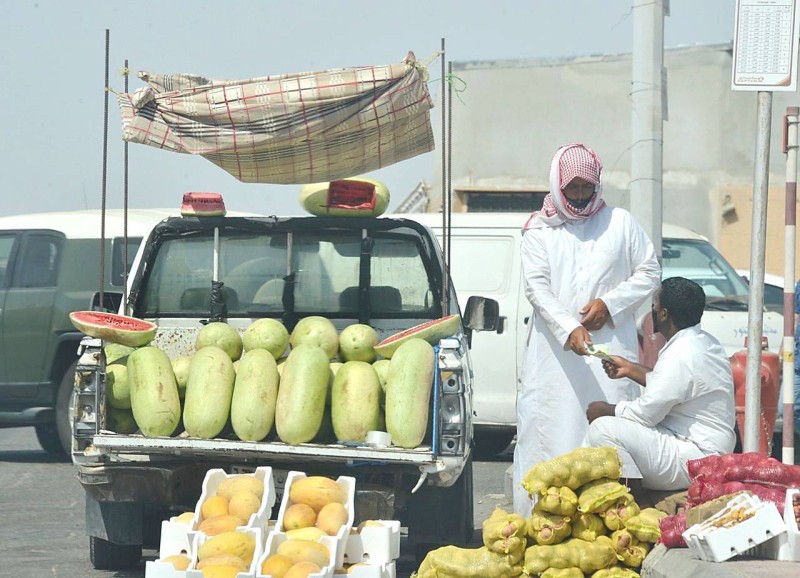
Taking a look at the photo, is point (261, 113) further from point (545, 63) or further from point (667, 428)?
point (545, 63)

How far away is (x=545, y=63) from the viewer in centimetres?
2391

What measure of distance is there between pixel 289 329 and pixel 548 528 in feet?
9.16

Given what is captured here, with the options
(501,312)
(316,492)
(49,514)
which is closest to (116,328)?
(316,492)

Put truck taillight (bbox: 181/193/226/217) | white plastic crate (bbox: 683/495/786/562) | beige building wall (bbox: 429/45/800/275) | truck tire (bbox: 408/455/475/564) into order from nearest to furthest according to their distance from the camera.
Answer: white plastic crate (bbox: 683/495/786/562), truck tire (bbox: 408/455/475/564), truck taillight (bbox: 181/193/226/217), beige building wall (bbox: 429/45/800/275)

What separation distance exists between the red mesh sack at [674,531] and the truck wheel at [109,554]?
3.28m

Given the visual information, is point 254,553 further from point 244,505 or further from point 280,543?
point 244,505

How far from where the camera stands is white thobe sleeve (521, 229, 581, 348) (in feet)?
22.0

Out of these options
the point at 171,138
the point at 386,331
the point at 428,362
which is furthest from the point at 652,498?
the point at 171,138

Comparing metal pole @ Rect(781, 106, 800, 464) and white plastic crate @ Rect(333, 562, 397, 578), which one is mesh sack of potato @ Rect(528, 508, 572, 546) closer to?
white plastic crate @ Rect(333, 562, 397, 578)

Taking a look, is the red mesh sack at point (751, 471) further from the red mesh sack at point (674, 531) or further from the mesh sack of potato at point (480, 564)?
the mesh sack of potato at point (480, 564)

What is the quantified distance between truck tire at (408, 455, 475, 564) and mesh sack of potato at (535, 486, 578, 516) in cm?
150

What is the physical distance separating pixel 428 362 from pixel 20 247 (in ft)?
Answer: 23.9

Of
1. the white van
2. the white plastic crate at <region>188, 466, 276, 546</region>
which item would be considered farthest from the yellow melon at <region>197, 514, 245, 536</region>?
the white van

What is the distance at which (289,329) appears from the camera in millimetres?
7883
